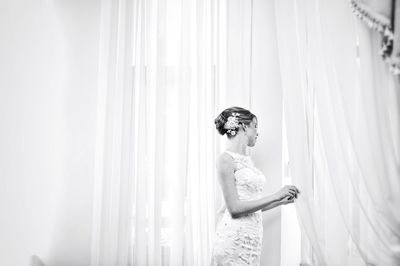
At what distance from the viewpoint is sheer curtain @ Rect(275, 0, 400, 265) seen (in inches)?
75.8

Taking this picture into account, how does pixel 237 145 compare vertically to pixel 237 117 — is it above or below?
below

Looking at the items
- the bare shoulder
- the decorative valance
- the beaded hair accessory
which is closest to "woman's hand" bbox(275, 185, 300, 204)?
the bare shoulder

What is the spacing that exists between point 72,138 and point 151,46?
71cm

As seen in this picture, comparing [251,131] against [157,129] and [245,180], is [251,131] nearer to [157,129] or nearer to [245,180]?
[245,180]

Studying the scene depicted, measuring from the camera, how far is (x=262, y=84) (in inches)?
88.4

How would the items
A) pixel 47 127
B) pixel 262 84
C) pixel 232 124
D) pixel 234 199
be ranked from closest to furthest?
pixel 234 199
pixel 232 124
pixel 262 84
pixel 47 127

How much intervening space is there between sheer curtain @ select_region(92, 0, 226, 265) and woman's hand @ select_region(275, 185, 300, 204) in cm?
43

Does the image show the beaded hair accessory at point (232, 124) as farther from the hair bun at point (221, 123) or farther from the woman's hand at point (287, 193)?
the woman's hand at point (287, 193)

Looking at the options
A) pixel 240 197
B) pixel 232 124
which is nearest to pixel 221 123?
pixel 232 124

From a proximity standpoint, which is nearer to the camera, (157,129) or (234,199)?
(234,199)

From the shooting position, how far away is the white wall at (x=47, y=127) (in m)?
2.13

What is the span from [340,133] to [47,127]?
161cm

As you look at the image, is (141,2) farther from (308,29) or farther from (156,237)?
(156,237)

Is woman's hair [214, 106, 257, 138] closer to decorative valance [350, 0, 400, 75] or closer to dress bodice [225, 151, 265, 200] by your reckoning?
dress bodice [225, 151, 265, 200]
